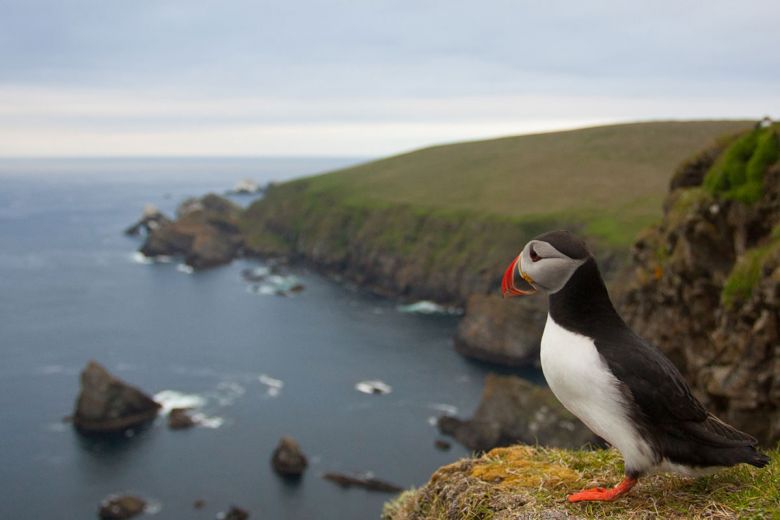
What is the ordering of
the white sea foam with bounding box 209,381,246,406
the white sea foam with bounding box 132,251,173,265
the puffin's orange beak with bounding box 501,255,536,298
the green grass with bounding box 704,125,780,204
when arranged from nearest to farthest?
the puffin's orange beak with bounding box 501,255,536,298 → the green grass with bounding box 704,125,780,204 → the white sea foam with bounding box 209,381,246,406 → the white sea foam with bounding box 132,251,173,265

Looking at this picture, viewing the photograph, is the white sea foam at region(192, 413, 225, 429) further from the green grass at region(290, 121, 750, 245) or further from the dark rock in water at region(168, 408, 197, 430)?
the green grass at region(290, 121, 750, 245)

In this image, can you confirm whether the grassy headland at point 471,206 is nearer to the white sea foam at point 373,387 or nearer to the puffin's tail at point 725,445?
the white sea foam at point 373,387

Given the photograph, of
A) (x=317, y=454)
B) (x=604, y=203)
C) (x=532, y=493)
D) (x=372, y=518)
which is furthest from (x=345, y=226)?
(x=532, y=493)

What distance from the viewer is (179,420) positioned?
6438 cm

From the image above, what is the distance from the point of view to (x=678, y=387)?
25.1 ft

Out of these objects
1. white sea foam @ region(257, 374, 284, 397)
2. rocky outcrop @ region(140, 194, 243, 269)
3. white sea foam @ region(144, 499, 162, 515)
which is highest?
rocky outcrop @ region(140, 194, 243, 269)

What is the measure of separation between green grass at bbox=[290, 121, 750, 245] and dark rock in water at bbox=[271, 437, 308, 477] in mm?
73111

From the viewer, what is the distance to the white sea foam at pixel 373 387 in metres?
74.4

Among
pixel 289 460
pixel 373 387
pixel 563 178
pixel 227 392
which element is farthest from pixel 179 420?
pixel 563 178

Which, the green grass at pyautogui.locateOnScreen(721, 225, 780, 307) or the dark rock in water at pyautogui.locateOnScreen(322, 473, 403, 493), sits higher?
the green grass at pyautogui.locateOnScreen(721, 225, 780, 307)

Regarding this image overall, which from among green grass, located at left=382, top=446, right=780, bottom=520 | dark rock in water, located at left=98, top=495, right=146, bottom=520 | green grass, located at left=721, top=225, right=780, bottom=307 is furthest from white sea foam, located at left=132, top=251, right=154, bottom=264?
green grass, located at left=382, top=446, right=780, bottom=520

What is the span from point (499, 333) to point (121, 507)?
52.2 metres

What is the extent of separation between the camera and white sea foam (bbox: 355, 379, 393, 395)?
74438 millimetres

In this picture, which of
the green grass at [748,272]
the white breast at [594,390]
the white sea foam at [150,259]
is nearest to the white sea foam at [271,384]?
the green grass at [748,272]
